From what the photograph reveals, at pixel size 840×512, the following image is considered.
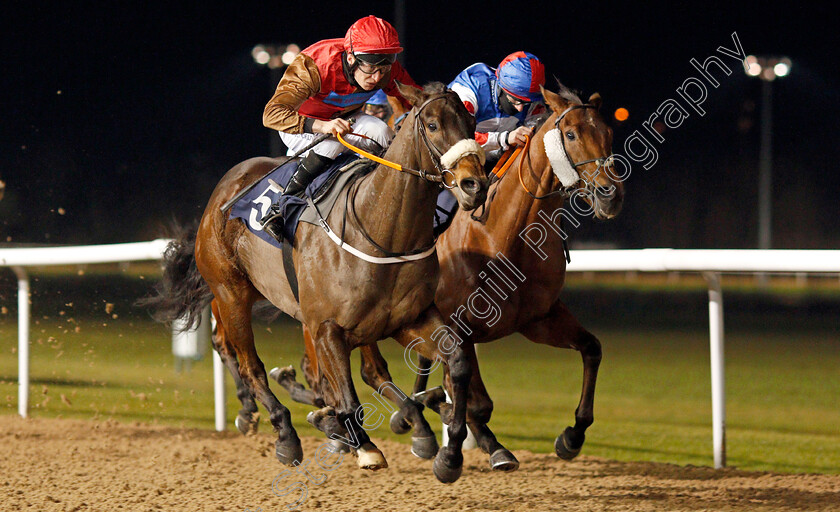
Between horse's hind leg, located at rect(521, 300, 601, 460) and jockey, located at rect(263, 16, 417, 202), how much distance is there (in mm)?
971

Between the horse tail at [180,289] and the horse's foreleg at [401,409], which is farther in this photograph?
the horse tail at [180,289]

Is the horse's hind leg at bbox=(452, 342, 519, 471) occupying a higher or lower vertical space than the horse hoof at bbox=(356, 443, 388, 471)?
higher

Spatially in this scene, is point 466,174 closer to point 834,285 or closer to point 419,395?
point 419,395

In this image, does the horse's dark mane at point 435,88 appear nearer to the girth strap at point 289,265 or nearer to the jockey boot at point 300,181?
the jockey boot at point 300,181

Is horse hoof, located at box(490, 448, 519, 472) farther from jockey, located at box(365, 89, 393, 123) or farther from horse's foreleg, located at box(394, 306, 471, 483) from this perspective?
jockey, located at box(365, 89, 393, 123)

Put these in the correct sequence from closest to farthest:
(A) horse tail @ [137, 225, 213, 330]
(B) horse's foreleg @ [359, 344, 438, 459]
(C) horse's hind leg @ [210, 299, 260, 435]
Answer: (B) horse's foreleg @ [359, 344, 438, 459]
(C) horse's hind leg @ [210, 299, 260, 435]
(A) horse tail @ [137, 225, 213, 330]

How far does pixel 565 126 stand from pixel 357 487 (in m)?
1.67

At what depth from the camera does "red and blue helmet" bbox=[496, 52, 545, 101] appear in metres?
Answer: 3.52

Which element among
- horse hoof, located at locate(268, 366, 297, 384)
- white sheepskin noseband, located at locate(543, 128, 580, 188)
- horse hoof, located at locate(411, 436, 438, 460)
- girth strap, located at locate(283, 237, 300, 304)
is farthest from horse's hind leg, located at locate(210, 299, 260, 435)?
white sheepskin noseband, located at locate(543, 128, 580, 188)

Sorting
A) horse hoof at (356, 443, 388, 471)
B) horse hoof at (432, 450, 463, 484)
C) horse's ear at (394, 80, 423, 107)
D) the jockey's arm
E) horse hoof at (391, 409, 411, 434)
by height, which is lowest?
horse hoof at (432, 450, 463, 484)

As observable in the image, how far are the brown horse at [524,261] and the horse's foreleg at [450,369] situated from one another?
11.1 inches

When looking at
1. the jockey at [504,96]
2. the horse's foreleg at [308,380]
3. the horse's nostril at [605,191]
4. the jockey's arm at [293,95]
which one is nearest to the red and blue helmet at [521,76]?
the jockey at [504,96]

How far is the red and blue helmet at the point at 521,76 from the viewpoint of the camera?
3.52 m

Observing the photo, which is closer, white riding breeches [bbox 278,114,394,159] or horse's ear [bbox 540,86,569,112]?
white riding breeches [bbox 278,114,394,159]
